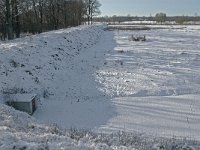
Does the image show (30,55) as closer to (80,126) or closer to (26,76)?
(26,76)

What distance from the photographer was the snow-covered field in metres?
8.79

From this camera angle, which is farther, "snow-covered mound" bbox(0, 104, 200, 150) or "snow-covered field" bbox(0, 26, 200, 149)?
"snow-covered field" bbox(0, 26, 200, 149)

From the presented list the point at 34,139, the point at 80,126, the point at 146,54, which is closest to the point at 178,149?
the point at 34,139

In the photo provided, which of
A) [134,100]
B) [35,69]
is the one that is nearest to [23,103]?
[134,100]

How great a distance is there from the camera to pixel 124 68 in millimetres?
21812

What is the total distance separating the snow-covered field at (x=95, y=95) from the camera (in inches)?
346

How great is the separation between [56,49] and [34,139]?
56.8 ft

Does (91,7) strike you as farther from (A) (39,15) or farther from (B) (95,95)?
(B) (95,95)

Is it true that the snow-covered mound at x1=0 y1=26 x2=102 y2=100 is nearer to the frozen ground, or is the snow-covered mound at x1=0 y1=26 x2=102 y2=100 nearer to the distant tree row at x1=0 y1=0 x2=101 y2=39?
the frozen ground

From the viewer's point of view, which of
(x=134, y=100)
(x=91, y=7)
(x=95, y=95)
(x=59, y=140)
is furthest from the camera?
(x=91, y=7)

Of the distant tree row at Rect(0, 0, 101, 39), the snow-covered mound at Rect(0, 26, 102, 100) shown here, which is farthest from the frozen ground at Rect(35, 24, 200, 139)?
the distant tree row at Rect(0, 0, 101, 39)

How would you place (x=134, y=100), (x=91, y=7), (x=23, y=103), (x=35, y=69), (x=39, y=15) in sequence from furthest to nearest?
(x=91, y=7), (x=39, y=15), (x=35, y=69), (x=134, y=100), (x=23, y=103)

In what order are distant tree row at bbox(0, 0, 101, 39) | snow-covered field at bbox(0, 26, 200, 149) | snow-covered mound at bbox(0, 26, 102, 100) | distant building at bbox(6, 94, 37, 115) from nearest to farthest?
snow-covered field at bbox(0, 26, 200, 149)
distant building at bbox(6, 94, 37, 115)
snow-covered mound at bbox(0, 26, 102, 100)
distant tree row at bbox(0, 0, 101, 39)

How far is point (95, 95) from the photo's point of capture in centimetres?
1533
